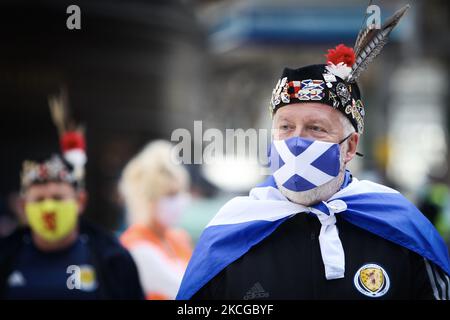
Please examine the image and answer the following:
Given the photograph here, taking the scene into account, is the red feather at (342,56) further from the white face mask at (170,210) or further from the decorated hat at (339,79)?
the white face mask at (170,210)

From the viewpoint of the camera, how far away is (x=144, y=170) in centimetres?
659

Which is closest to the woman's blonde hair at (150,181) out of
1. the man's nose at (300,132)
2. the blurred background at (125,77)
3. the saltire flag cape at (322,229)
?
the blurred background at (125,77)

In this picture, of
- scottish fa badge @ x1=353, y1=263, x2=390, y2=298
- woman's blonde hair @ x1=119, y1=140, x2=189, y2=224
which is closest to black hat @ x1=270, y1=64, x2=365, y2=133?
scottish fa badge @ x1=353, y1=263, x2=390, y2=298

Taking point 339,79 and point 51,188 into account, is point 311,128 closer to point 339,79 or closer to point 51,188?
point 339,79

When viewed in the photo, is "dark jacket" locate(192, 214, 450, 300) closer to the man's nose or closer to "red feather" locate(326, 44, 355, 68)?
the man's nose

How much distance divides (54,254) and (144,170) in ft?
5.61

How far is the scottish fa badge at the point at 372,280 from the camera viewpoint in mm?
2783

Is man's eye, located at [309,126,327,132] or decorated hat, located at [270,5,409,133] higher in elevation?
decorated hat, located at [270,5,409,133]

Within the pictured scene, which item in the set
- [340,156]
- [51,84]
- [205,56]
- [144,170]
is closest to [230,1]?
[205,56]

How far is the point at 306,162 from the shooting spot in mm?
2900

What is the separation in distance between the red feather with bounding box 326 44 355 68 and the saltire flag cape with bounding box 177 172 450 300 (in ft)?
1.61

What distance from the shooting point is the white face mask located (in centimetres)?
649
